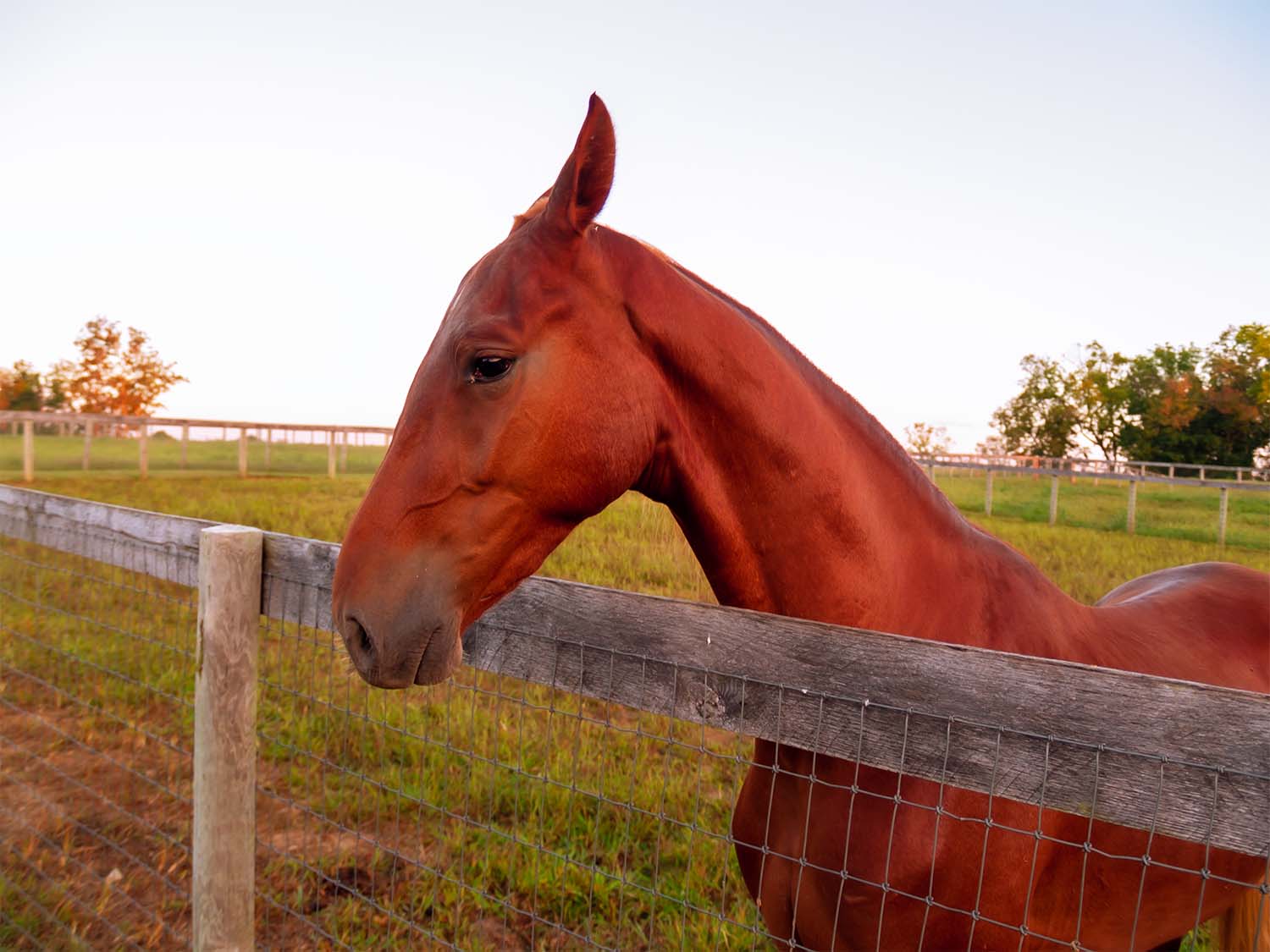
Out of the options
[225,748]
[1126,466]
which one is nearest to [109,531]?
[225,748]

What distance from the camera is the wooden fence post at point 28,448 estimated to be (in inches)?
786

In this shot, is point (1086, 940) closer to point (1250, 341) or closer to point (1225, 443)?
point (1250, 341)

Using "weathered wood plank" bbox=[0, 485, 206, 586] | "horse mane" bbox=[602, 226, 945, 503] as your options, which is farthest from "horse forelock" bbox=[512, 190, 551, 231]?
"weathered wood plank" bbox=[0, 485, 206, 586]

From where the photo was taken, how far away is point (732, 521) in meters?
1.65

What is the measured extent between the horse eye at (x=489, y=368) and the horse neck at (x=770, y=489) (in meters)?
0.31

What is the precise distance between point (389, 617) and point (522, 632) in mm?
439

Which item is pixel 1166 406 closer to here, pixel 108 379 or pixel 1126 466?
pixel 1126 466

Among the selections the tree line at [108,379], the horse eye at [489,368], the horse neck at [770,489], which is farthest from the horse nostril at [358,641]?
the tree line at [108,379]

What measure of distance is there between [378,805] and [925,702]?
1714mm

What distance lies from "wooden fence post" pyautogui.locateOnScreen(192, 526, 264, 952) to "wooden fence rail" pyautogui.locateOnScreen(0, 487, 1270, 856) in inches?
31.6

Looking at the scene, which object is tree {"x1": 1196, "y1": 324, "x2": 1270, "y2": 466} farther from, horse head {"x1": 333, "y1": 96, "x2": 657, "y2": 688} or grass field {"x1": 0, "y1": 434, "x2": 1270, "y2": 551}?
horse head {"x1": 333, "y1": 96, "x2": 657, "y2": 688}

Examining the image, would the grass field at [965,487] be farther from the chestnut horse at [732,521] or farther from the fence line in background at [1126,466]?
the chestnut horse at [732,521]

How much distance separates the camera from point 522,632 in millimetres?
1797

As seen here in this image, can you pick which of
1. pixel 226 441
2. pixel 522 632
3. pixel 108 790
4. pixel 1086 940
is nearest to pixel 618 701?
pixel 522 632
